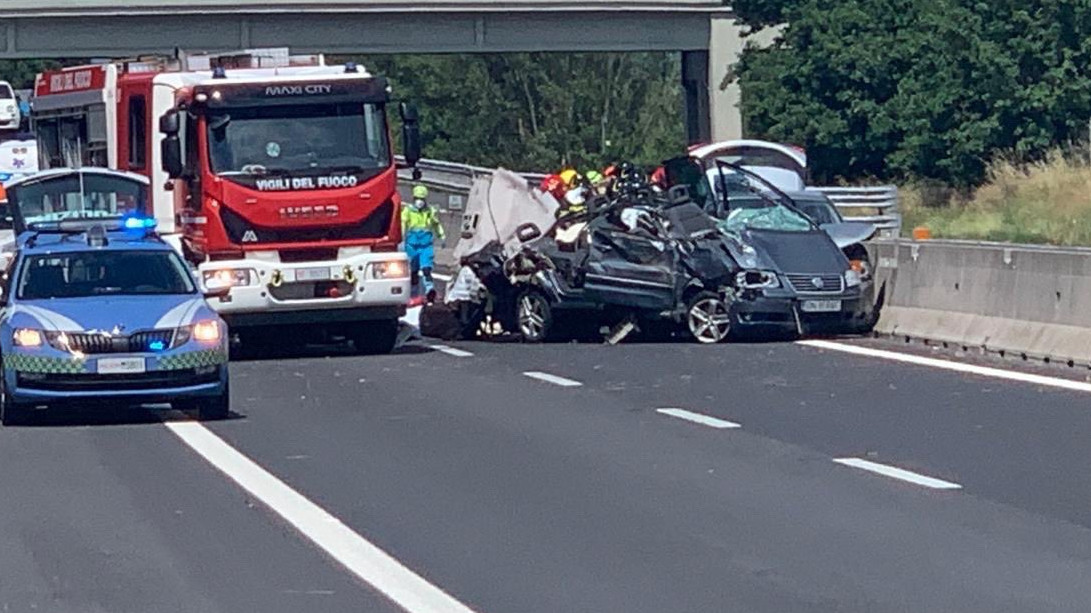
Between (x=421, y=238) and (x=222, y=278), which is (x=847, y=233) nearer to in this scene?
(x=421, y=238)

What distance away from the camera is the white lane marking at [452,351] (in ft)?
75.2

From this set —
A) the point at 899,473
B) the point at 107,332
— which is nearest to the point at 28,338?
the point at 107,332

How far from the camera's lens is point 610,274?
23219mm

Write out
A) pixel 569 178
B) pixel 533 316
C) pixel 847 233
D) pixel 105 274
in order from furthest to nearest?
pixel 569 178, pixel 847 233, pixel 533 316, pixel 105 274

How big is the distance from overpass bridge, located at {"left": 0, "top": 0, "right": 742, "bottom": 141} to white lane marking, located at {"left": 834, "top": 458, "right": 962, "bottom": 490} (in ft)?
135

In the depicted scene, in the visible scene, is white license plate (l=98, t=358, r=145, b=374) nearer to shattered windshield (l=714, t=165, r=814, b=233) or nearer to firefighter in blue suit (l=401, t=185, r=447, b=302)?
shattered windshield (l=714, t=165, r=814, b=233)

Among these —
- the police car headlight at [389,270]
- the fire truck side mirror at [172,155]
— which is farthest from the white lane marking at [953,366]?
the fire truck side mirror at [172,155]

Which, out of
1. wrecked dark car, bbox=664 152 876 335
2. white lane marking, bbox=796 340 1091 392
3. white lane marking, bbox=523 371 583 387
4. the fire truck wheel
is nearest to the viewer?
white lane marking, bbox=796 340 1091 392

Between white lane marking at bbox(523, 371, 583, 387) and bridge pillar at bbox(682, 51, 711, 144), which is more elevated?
bridge pillar at bbox(682, 51, 711, 144)

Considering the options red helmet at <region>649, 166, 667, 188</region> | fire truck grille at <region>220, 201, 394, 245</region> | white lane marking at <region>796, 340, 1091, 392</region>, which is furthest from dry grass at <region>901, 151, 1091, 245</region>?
fire truck grille at <region>220, 201, 394, 245</region>

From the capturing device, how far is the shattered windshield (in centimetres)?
2389

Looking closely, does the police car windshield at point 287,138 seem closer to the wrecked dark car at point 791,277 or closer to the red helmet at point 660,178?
the wrecked dark car at point 791,277

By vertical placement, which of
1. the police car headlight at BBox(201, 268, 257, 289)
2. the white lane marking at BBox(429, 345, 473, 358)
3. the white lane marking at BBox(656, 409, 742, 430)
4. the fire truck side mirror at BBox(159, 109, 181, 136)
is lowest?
the white lane marking at BBox(429, 345, 473, 358)

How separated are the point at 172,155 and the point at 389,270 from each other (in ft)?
7.92
